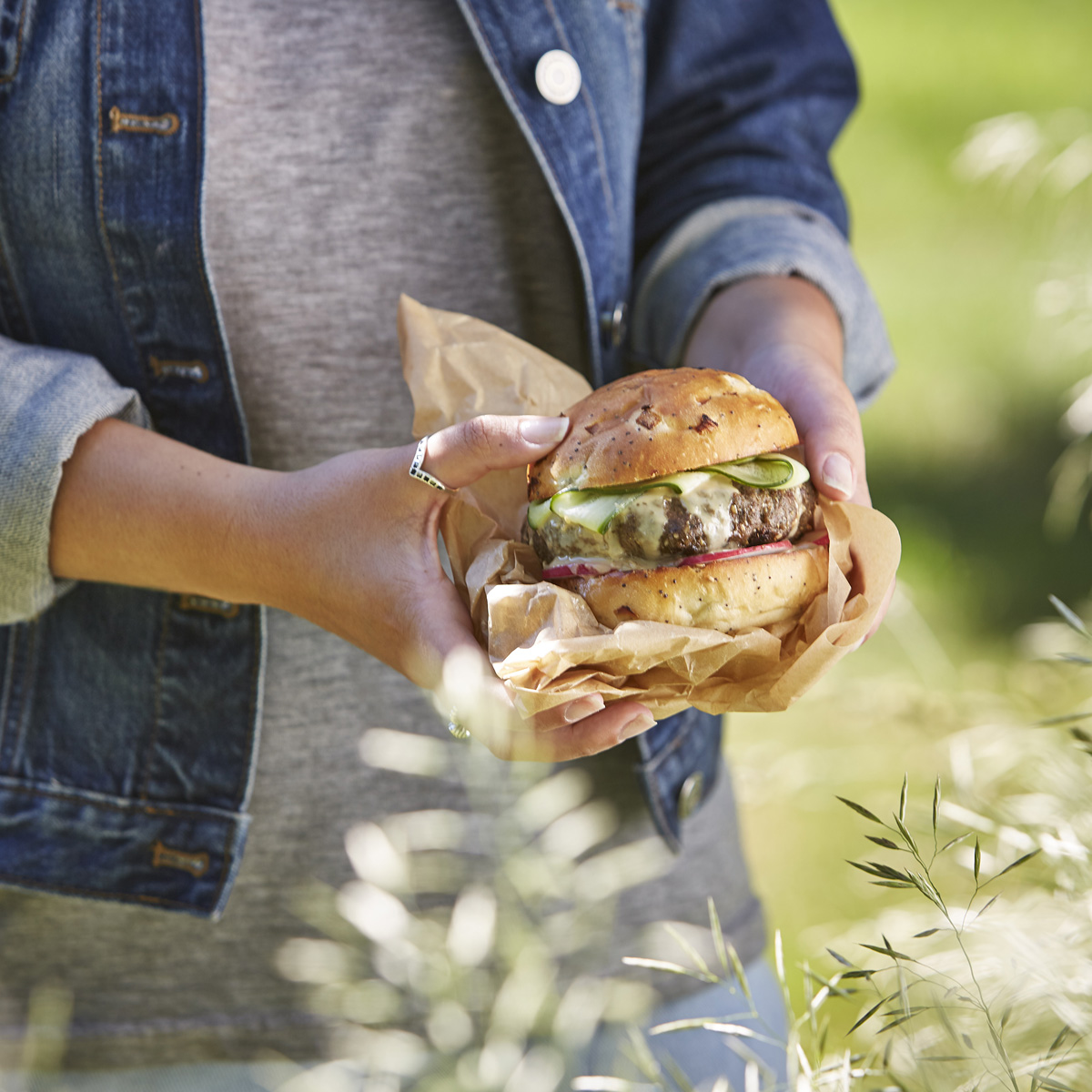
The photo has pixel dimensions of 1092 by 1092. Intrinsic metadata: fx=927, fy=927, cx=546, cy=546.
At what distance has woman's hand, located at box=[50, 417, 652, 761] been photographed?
4.24 ft

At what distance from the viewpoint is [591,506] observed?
1.41 metres

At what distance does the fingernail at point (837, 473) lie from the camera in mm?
1408

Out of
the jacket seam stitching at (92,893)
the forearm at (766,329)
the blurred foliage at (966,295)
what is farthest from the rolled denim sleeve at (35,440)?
the blurred foliage at (966,295)

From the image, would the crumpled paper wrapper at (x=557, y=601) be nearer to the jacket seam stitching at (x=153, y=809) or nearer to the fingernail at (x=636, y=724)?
the fingernail at (x=636, y=724)

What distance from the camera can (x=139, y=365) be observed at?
160 centimetres

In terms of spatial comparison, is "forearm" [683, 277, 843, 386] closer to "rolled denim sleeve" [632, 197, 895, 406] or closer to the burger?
"rolled denim sleeve" [632, 197, 895, 406]

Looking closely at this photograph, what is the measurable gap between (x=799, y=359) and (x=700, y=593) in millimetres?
502

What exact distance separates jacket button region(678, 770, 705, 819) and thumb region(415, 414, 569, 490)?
914mm

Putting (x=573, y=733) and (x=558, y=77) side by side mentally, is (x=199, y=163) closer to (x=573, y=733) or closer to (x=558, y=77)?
(x=558, y=77)

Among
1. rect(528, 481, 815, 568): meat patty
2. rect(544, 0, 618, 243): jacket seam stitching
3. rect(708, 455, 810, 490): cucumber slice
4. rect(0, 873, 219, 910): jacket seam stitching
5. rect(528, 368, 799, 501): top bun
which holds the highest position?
rect(544, 0, 618, 243): jacket seam stitching

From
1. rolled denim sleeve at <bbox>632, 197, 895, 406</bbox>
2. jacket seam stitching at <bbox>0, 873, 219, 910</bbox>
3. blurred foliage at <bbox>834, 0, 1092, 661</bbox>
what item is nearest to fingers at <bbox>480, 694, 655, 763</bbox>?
jacket seam stitching at <bbox>0, 873, 219, 910</bbox>

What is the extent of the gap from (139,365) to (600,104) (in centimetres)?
98

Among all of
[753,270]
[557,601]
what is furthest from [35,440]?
[753,270]

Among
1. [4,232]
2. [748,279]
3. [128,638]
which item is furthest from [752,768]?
[4,232]
